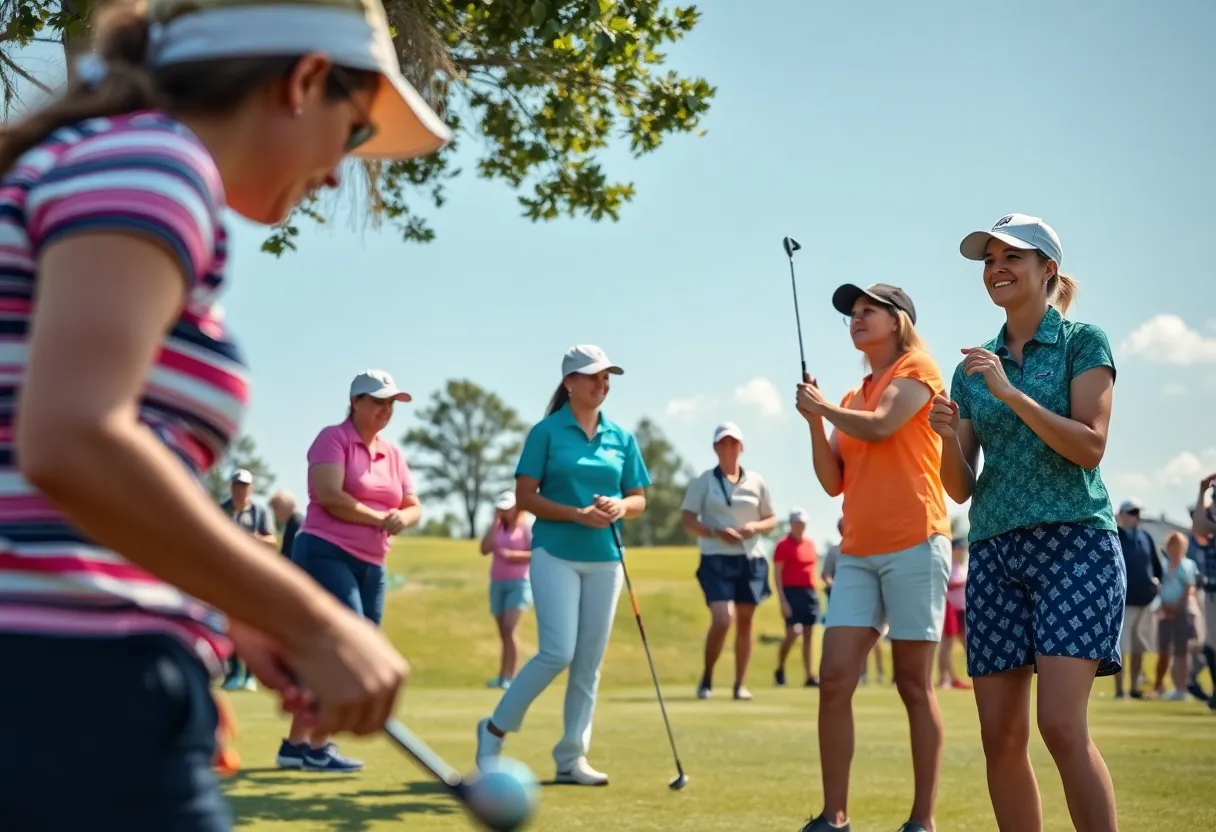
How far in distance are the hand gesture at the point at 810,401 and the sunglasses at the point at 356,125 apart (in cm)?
458

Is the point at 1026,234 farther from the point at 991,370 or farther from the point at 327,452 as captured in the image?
the point at 327,452

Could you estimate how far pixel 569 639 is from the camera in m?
8.53

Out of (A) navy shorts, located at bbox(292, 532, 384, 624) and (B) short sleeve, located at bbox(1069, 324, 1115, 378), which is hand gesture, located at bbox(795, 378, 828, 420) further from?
(A) navy shorts, located at bbox(292, 532, 384, 624)

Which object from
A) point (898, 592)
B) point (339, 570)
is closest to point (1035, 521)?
point (898, 592)

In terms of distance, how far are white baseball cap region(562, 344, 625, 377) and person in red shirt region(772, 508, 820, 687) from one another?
10.2 meters

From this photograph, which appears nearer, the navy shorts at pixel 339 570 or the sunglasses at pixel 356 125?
the sunglasses at pixel 356 125

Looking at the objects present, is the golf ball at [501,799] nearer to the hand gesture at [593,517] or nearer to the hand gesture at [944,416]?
the hand gesture at [944,416]

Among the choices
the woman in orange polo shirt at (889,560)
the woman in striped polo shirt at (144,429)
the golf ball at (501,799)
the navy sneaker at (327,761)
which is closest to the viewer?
the woman in striped polo shirt at (144,429)

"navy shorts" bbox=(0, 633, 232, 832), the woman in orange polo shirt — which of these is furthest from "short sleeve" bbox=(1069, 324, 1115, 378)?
"navy shorts" bbox=(0, 633, 232, 832)

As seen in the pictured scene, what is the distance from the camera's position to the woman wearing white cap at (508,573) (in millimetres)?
17734

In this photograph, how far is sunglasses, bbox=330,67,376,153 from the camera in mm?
1916

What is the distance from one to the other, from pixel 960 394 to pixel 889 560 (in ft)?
3.53

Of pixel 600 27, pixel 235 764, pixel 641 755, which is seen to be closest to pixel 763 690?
pixel 641 755

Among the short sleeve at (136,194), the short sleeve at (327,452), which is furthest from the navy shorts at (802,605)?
the short sleeve at (136,194)
